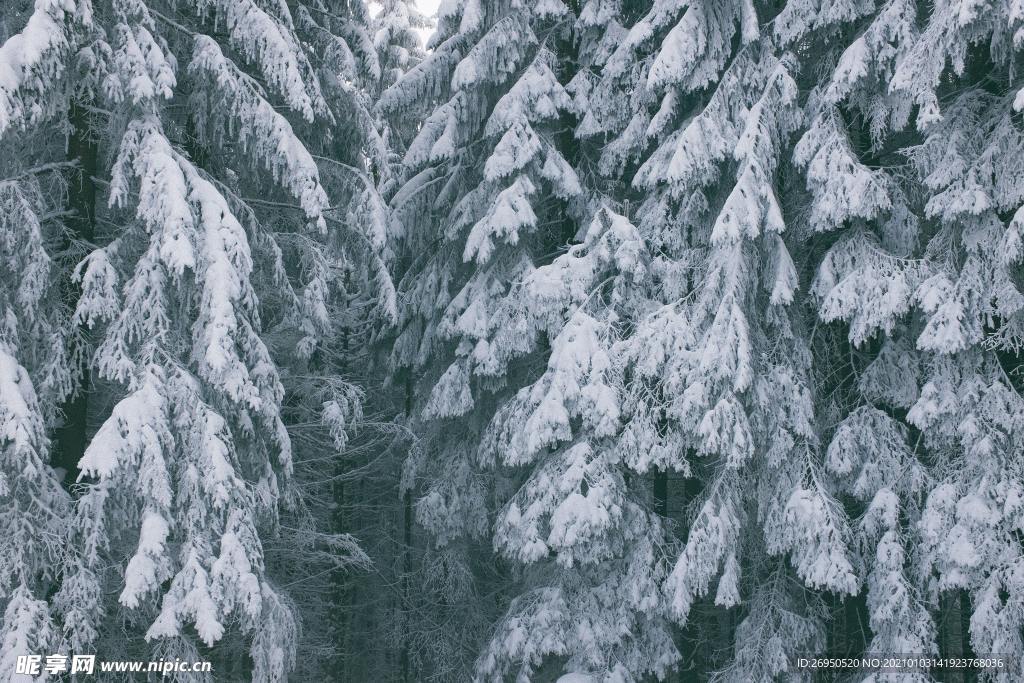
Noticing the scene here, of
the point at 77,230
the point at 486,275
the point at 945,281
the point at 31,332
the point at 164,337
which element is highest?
the point at 486,275

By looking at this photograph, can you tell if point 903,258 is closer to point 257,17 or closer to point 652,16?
point 652,16

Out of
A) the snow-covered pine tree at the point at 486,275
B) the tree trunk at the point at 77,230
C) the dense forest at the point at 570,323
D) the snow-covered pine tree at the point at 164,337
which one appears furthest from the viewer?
the snow-covered pine tree at the point at 486,275

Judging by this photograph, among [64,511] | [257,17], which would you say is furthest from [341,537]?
[257,17]

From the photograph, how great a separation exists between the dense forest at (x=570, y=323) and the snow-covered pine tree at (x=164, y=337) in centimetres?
4

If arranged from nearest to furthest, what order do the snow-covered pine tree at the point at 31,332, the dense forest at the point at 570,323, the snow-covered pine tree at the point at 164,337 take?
the snow-covered pine tree at the point at 31,332 < the snow-covered pine tree at the point at 164,337 < the dense forest at the point at 570,323

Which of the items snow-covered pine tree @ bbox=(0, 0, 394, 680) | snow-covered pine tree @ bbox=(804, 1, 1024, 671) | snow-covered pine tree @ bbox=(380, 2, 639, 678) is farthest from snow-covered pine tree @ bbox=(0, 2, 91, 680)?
snow-covered pine tree @ bbox=(804, 1, 1024, 671)

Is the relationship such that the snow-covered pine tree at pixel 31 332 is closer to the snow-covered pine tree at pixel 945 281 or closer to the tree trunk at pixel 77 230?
the tree trunk at pixel 77 230

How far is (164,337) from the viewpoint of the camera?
9.07 meters

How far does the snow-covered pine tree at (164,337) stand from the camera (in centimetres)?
838

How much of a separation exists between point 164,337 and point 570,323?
4421mm

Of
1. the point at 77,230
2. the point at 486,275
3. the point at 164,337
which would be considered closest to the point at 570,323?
the point at 486,275

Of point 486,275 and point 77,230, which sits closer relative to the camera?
point 77,230

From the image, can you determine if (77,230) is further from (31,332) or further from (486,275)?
(486,275)

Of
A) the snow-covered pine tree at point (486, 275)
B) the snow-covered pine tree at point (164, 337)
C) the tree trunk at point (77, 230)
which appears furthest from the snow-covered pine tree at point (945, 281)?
the tree trunk at point (77, 230)
